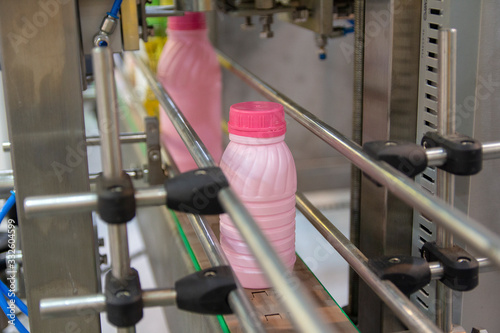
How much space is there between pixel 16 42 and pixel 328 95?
2.02m

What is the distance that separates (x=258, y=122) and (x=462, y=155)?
302 millimetres

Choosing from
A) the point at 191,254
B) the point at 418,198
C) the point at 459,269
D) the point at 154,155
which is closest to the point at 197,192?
the point at 418,198

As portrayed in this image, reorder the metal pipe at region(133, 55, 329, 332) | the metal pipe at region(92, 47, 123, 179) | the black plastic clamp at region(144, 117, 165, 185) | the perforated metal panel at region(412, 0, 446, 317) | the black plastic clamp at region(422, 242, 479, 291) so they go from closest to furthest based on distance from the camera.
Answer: the metal pipe at region(133, 55, 329, 332)
the metal pipe at region(92, 47, 123, 179)
the black plastic clamp at region(422, 242, 479, 291)
the perforated metal panel at region(412, 0, 446, 317)
the black plastic clamp at region(144, 117, 165, 185)

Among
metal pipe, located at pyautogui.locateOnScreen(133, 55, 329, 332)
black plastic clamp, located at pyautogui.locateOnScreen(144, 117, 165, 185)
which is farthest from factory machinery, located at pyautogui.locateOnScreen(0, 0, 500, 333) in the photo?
black plastic clamp, located at pyautogui.locateOnScreen(144, 117, 165, 185)

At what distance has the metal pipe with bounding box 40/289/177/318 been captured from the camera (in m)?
0.64

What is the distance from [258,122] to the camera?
87 cm

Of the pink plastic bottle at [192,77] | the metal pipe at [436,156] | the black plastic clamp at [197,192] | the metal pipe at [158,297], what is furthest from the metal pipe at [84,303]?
the pink plastic bottle at [192,77]

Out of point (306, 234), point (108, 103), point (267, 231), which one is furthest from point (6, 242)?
point (306, 234)

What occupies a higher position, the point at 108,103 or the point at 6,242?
the point at 108,103

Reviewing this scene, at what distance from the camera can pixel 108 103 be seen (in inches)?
24.4

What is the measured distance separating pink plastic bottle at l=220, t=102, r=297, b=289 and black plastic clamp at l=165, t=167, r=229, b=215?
242 millimetres

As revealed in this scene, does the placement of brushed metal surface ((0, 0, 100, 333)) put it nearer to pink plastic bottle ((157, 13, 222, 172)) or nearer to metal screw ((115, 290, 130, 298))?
metal screw ((115, 290, 130, 298))

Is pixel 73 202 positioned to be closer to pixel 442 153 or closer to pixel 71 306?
pixel 71 306

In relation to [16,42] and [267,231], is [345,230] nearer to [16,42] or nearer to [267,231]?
[267,231]
